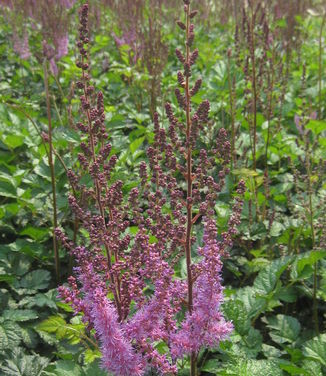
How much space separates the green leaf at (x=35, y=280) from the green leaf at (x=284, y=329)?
1.05 meters

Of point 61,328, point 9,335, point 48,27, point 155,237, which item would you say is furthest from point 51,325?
point 48,27

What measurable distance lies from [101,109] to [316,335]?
141 centimetres

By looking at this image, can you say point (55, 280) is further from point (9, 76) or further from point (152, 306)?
point (9, 76)

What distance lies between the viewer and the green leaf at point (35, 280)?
89.4 inches

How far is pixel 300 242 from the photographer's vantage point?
8.57ft

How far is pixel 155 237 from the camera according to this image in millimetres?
2053

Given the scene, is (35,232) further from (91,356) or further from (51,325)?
(91,356)

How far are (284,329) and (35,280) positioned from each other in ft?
3.83

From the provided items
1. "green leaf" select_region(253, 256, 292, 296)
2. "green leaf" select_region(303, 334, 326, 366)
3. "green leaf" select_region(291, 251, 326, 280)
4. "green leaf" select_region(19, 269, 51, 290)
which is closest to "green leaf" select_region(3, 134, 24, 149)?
"green leaf" select_region(19, 269, 51, 290)

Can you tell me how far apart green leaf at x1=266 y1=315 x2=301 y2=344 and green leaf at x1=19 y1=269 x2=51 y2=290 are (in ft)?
3.45

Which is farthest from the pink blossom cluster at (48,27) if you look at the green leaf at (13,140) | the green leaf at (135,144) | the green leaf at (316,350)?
the green leaf at (316,350)

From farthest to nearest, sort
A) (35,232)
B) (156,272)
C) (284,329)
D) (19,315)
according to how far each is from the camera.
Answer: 1. (35,232)
2. (284,329)
3. (19,315)
4. (156,272)

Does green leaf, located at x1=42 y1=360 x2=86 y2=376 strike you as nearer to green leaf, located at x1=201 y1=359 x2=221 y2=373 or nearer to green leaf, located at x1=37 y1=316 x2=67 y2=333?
green leaf, located at x1=37 y1=316 x2=67 y2=333

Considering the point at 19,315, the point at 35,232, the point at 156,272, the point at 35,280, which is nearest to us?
the point at 156,272
